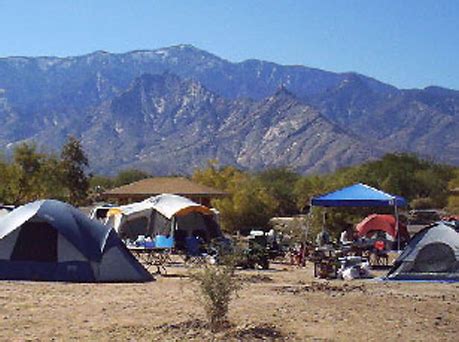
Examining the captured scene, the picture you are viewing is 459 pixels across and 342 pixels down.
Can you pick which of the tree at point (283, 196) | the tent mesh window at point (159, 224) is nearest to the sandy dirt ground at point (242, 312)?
the tent mesh window at point (159, 224)

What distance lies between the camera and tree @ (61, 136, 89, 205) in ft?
174

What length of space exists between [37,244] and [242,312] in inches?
248

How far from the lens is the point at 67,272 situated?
664 inches

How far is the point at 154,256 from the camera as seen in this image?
21.7 meters

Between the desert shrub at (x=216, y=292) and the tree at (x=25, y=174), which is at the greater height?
the tree at (x=25, y=174)

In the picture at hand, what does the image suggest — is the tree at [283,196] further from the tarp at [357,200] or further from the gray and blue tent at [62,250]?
the gray and blue tent at [62,250]

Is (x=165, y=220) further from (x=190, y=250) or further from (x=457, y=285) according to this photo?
(x=457, y=285)

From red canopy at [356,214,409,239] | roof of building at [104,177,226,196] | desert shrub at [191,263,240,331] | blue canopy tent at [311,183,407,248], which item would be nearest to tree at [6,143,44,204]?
roof of building at [104,177,226,196]

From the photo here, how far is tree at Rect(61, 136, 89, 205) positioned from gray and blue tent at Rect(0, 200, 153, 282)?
35.2m

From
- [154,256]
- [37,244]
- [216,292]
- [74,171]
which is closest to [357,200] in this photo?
[154,256]

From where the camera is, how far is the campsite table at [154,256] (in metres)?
20.6

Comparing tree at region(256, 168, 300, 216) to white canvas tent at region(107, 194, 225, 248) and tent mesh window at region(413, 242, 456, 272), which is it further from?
tent mesh window at region(413, 242, 456, 272)

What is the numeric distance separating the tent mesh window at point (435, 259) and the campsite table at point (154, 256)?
217 inches

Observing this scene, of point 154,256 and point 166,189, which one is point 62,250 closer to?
point 154,256
